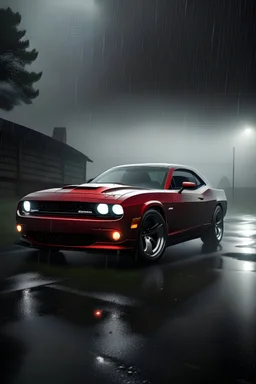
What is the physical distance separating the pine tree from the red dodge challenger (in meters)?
20.6

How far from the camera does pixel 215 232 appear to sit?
8461mm

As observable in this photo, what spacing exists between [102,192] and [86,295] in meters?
1.90

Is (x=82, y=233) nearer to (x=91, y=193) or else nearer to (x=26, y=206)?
(x=91, y=193)

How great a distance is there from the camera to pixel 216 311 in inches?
150

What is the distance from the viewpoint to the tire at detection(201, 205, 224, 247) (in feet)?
27.4

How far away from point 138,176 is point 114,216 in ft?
5.54

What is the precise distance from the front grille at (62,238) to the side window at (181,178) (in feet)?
6.40

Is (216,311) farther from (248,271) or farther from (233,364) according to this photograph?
(248,271)

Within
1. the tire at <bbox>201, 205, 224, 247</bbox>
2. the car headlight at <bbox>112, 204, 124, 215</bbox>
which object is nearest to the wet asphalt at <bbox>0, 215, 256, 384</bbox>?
the car headlight at <bbox>112, 204, 124, 215</bbox>

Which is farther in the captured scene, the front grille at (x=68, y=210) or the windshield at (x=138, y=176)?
the windshield at (x=138, y=176)

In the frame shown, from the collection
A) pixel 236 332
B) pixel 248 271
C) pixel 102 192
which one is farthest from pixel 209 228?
pixel 236 332

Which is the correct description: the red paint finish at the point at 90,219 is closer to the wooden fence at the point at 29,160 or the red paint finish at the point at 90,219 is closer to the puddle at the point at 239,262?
the puddle at the point at 239,262

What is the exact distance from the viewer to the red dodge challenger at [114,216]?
558 centimetres

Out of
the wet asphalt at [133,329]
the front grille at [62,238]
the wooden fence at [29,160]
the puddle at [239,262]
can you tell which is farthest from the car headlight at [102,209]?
the wooden fence at [29,160]
